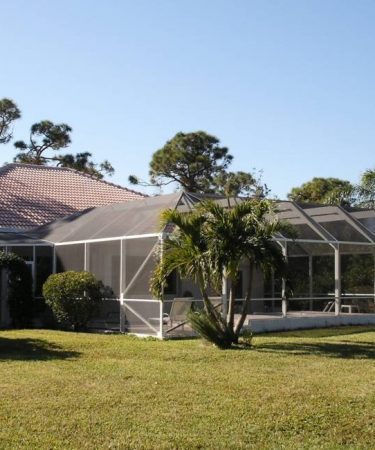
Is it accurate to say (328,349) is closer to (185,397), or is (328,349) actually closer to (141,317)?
(141,317)

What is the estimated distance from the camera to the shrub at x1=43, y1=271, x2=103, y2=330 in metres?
19.0

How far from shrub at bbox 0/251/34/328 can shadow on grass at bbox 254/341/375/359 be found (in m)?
8.30

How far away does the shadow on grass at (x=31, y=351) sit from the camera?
44.3 feet

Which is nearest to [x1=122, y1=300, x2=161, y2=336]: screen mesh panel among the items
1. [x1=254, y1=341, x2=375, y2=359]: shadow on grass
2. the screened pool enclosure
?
the screened pool enclosure

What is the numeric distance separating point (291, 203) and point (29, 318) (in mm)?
8726

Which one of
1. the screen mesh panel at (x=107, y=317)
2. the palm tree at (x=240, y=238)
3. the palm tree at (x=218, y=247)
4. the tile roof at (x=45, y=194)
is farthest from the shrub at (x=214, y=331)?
the tile roof at (x=45, y=194)

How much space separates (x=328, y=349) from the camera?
591 inches

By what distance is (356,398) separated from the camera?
950 centimetres

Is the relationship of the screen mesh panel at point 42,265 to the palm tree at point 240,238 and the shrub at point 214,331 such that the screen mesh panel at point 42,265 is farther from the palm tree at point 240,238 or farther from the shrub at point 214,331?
the palm tree at point 240,238

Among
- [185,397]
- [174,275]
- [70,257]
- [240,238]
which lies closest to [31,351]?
[240,238]

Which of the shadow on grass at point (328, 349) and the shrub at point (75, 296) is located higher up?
the shrub at point (75, 296)

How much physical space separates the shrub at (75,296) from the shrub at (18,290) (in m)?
1.69

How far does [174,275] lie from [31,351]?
8.28 metres

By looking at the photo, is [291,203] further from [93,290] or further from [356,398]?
[356,398]
